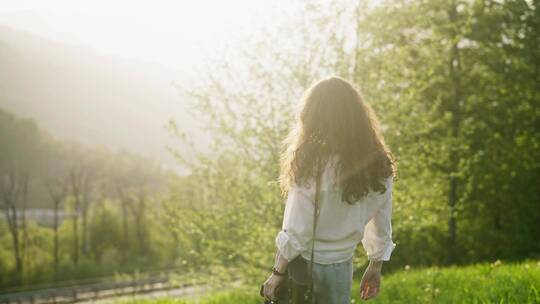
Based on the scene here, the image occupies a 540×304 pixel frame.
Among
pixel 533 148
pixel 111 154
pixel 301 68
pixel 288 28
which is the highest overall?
pixel 288 28

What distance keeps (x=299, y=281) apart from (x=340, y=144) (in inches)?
28.3

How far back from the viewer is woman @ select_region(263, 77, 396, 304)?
315 cm

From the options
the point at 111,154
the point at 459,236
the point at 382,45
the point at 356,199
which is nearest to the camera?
the point at 356,199

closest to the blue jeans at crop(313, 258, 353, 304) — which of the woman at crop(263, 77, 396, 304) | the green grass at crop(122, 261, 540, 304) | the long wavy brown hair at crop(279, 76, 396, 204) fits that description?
the woman at crop(263, 77, 396, 304)

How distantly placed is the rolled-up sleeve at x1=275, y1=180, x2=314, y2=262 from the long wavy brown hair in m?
0.08

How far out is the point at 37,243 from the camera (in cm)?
5384

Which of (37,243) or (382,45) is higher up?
(382,45)

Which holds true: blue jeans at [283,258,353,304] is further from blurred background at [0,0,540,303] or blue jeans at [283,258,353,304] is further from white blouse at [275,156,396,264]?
blurred background at [0,0,540,303]

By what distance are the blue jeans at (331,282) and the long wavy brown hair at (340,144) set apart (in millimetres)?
356

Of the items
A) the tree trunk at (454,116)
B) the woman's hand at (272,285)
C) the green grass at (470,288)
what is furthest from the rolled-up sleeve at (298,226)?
the tree trunk at (454,116)

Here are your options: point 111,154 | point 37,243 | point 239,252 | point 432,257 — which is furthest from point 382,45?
point 111,154

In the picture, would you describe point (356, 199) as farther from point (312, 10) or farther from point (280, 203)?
point (312, 10)

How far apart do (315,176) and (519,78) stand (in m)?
18.0

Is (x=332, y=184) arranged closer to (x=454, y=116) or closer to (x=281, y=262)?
(x=281, y=262)
